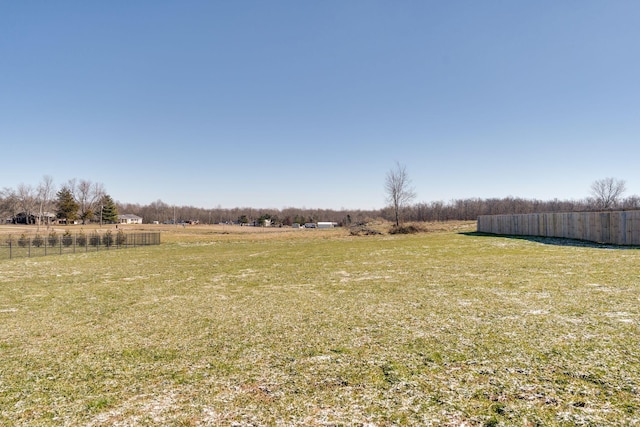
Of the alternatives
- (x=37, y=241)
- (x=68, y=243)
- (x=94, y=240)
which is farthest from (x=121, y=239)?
(x=37, y=241)

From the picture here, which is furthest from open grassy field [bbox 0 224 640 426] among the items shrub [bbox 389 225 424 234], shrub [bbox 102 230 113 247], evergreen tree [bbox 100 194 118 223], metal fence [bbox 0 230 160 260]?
evergreen tree [bbox 100 194 118 223]

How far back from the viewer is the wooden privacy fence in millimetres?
18344

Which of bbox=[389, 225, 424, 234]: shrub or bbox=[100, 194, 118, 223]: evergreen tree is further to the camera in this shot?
bbox=[100, 194, 118, 223]: evergreen tree

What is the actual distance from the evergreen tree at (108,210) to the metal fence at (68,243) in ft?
182

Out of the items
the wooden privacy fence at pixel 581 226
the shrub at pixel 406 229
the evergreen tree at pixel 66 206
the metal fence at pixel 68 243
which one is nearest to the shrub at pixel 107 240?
the metal fence at pixel 68 243

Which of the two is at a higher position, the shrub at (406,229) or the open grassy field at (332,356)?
the shrub at (406,229)

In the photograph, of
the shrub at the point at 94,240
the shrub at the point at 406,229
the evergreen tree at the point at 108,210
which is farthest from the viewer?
the evergreen tree at the point at 108,210

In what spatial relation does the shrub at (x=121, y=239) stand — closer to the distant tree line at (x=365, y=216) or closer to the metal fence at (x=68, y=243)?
the metal fence at (x=68, y=243)

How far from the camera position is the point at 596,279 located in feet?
28.3

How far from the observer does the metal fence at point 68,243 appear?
961 inches

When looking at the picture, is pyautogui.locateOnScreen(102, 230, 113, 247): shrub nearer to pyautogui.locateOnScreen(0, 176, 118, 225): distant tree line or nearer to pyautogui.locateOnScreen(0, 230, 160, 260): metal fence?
pyautogui.locateOnScreen(0, 230, 160, 260): metal fence

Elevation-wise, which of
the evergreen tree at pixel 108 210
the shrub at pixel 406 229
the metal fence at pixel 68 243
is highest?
the evergreen tree at pixel 108 210

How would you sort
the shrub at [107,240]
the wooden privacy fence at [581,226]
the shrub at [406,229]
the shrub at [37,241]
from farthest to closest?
1. the shrub at [406,229]
2. the shrub at [107,240]
3. the shrub at [37,241]
4. the wooden privacy fence at [581,226]

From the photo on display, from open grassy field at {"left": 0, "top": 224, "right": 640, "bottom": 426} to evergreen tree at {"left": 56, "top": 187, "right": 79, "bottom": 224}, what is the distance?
257 ft
